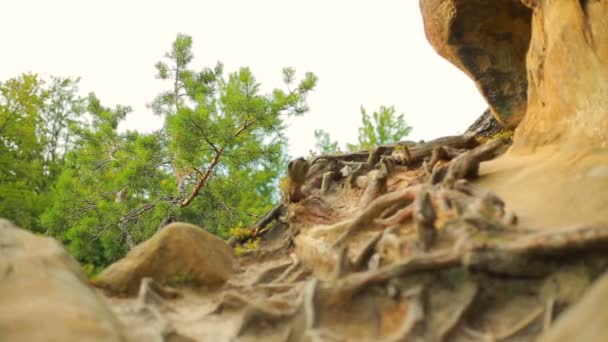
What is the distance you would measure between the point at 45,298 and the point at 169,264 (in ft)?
4.89

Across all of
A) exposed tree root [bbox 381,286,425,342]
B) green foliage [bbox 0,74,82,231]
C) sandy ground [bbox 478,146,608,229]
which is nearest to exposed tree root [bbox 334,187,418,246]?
sandy ground [bbox 478,146,608,229]

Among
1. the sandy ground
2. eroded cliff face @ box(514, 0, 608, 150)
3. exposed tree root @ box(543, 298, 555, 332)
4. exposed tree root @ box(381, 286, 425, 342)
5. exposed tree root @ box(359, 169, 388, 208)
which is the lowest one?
exposed tree root @ box(543, 298, 555, 332)

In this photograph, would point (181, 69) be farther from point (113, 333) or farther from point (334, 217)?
point (113, 333)

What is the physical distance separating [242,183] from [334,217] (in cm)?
535

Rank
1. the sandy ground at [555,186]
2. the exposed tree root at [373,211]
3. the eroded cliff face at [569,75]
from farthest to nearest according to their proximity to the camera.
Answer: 1. the eroded cliff face at [569,75]
2. the exposed tree root at [373,211]
3. the sandy ground at [555,186]

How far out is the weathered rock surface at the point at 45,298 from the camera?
2.27m

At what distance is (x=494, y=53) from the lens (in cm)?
731

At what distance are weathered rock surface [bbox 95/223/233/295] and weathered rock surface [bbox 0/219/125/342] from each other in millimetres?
559

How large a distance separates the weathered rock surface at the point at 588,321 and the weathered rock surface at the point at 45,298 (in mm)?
2039

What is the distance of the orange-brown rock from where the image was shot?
674cm

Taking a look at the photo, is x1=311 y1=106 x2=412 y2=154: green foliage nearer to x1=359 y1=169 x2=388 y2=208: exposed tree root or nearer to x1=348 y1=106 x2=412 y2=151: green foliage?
x1=348 y1=106 x2=412 y2=151: green foliage

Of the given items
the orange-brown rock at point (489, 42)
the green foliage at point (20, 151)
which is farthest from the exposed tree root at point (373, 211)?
the green foliage at point (20, 151)

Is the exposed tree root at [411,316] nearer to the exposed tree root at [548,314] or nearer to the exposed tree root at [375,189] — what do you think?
the exposed tree root at [548,314]

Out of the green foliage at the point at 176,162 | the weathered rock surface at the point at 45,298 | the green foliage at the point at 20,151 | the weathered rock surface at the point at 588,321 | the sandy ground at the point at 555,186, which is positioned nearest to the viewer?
the weathered rock surface at the point at 588,321
